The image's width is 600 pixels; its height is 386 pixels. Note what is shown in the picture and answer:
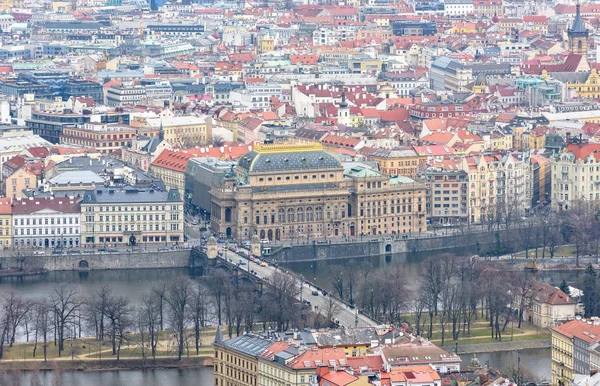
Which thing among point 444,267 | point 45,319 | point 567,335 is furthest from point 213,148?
point 567,335

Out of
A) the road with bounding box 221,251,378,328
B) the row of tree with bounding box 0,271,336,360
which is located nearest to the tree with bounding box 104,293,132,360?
the row of tree with bounding box 0,271,336,360

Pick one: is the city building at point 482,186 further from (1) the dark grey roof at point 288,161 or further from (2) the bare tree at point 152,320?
(2) the bare tree at point 152,320

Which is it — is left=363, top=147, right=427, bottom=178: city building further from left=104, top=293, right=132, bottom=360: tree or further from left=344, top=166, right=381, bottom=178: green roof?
left=104, top=293, right=132, bottom=360: tree

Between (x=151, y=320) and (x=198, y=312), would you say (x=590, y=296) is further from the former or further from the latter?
(x=151, y=320)

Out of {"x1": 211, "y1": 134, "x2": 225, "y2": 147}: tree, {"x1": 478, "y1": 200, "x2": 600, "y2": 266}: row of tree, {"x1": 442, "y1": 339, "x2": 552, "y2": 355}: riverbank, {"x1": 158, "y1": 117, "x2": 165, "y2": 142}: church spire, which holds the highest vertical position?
{"x1": 158, "y1": 117, "x2": 165, "y2": 142}: church spire

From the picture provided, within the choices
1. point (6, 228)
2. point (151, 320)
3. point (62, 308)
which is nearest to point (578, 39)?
point (6, 228)

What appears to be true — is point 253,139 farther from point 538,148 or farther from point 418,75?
point 418,75
